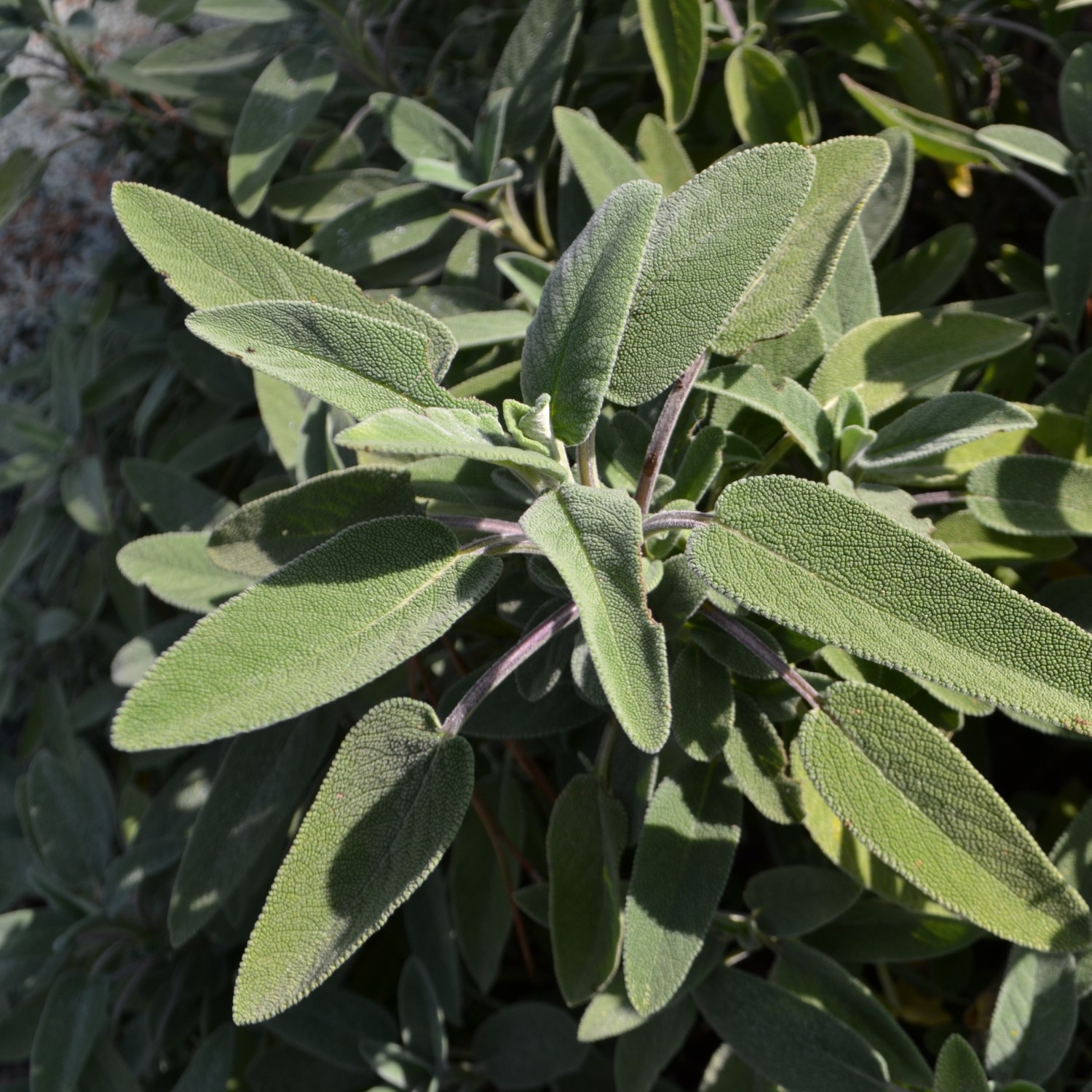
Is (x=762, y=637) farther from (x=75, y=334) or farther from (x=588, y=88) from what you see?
(x=75, y=334)

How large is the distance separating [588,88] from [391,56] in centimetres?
33

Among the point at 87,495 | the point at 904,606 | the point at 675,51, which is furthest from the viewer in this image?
the point at 87,495

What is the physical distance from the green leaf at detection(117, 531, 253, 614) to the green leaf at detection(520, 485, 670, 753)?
21.4 inches

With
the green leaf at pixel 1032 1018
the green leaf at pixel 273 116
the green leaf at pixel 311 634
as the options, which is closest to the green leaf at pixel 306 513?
the green leaf at pixel 311 634

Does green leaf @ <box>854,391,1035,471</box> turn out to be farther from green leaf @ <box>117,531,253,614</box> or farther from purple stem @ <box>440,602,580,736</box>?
green leaf @ <box>117,531,253,614</box>

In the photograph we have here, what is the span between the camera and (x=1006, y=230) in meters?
1.71

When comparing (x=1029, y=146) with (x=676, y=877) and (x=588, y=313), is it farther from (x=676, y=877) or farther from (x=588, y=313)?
(x=676, y=877)

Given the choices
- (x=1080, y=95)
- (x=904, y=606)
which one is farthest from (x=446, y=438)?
(x=1080, y=95)

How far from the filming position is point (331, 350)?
0.75 meters

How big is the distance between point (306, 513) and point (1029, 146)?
3.22 ft

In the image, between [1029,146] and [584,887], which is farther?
[1029,146]

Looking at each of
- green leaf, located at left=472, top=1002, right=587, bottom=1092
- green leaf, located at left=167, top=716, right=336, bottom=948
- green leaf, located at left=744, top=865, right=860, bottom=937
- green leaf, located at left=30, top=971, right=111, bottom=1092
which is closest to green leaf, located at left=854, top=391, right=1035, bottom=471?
green leaf, located at left=744, top=865, right=860, bottom=937

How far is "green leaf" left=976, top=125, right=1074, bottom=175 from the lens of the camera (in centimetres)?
119

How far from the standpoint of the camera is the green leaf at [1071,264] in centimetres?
121
